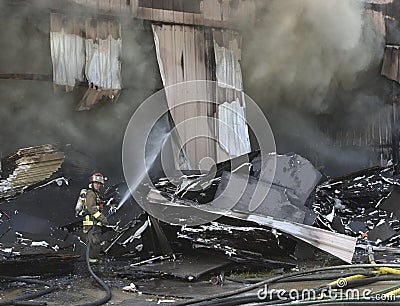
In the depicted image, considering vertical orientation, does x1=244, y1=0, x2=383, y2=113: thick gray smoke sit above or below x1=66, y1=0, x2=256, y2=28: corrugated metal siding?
below

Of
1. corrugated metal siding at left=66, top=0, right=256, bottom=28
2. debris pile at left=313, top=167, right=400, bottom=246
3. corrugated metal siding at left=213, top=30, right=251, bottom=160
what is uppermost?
corrugated metal siding at left=66, top=0, right=256, bottom=28

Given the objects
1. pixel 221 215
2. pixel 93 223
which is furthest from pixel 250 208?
pixel 93 223

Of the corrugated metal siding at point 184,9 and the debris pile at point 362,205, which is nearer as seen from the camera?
the debris pile at point 362,205

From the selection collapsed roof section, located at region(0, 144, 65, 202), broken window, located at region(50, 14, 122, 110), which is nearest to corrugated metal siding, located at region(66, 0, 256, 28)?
broken window, located at region(50, 14, 122, 110)

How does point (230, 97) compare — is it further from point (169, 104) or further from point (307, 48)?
point (307, 48)

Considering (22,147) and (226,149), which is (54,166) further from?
(226,149)

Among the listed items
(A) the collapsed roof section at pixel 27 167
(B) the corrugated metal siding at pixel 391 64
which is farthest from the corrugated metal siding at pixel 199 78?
(B) the corrugated metal siding at pixel 391 64

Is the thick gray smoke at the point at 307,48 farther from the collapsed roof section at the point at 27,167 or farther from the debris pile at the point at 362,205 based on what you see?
the collapsed roof section at the point at 27,167

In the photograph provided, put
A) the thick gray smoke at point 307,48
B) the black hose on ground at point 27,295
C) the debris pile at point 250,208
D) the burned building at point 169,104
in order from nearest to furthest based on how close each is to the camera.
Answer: the black hose on ground at point 27,295, the debris pile at point 250,208, the burned building at point 169,104, the thick gray smoke at point 307,48

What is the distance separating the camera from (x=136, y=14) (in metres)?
9.98

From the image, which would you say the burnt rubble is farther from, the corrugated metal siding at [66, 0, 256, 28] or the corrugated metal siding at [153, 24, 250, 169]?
the corrugated metal siding at [66, 0, 256, 28]

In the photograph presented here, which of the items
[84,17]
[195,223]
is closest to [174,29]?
[84,17]

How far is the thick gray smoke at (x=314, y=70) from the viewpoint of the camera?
10.8m

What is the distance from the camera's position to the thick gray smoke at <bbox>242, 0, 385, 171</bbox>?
35.4 ft
